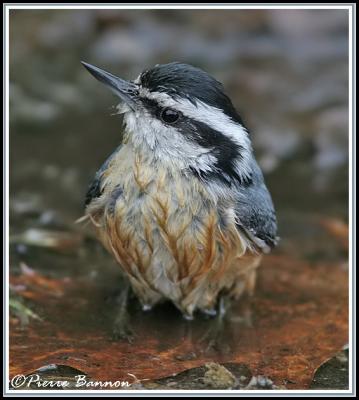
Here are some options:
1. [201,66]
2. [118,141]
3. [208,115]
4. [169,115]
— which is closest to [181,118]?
[169,115]

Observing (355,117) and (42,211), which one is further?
(42,211)

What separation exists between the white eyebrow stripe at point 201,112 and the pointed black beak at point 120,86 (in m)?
0.08

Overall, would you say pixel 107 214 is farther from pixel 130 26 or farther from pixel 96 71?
pixel 130 26

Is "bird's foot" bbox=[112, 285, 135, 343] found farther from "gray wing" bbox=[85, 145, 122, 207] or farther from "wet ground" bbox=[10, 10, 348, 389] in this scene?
"gray wing" bbox=[85, 145, 122, 207]

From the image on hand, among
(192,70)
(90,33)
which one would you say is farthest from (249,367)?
(90,33)

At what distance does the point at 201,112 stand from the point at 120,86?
654 mm

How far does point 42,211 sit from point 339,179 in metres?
3.55

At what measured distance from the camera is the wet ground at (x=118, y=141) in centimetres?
618

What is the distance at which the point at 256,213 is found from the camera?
240 inches

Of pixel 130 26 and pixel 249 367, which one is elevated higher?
pixel 130 26

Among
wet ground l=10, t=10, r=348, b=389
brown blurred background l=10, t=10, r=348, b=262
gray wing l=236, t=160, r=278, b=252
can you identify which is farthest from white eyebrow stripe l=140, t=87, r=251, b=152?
brown blurred background l=10, t=10, r=348, b=262

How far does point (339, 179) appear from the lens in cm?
912

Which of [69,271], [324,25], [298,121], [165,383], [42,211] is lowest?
[165,383]

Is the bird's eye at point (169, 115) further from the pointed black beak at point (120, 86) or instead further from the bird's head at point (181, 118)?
the pointed black beak at point (120, 86)
